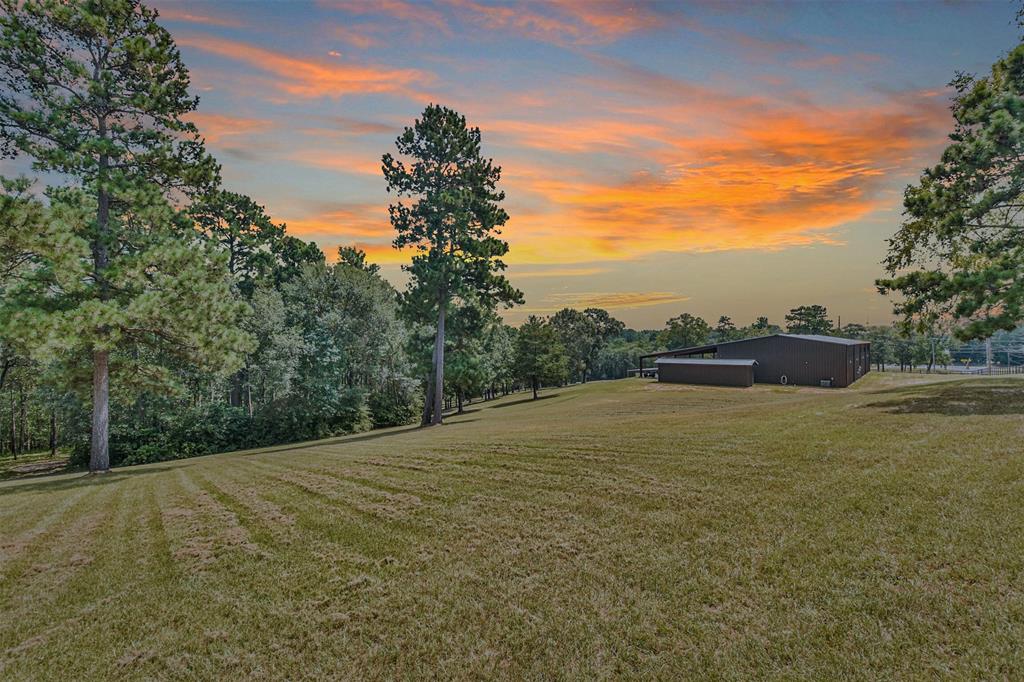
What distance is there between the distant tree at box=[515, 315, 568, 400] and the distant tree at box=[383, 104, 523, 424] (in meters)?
27.2

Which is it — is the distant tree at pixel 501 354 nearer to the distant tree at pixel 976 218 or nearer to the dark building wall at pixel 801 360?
the dark building wall at pixel 801 360

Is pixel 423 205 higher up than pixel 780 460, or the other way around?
pixel 423 205

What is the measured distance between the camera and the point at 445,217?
105 ft

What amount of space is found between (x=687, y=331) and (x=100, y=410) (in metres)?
102

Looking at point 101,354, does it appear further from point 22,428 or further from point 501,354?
point 22,428

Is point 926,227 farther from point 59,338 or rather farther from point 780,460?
point 59,338

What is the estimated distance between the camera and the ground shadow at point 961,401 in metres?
14.1

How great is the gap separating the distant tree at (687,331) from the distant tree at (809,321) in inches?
718

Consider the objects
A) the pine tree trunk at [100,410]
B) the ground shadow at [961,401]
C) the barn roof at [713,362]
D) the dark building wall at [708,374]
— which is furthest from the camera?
the barn roof at [713,362]

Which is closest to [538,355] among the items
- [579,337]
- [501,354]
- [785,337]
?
[501,354]

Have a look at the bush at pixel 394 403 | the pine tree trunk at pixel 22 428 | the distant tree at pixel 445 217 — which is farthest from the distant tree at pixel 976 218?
the pine tree trunk at pixel 22 428

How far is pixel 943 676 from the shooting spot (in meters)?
4.41

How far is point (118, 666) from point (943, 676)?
898cm

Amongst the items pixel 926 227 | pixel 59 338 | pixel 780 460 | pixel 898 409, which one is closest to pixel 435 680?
pixel 780 460
